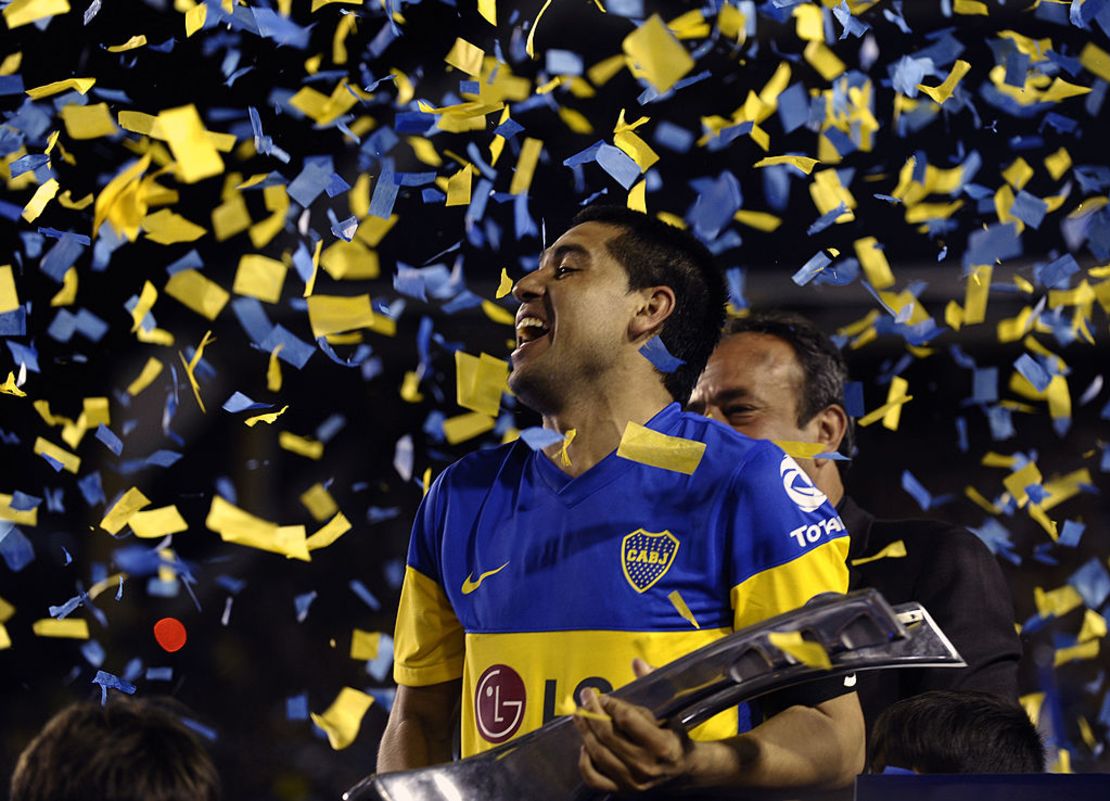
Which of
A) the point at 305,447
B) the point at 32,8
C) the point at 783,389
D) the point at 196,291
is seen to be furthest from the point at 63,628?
the point at 783,389

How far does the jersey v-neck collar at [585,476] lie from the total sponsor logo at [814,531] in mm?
272

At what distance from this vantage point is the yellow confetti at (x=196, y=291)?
2.75 metres

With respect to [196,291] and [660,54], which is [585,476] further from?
[196,291]

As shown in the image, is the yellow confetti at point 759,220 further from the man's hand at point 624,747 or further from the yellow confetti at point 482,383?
the man's hand at point 624,747

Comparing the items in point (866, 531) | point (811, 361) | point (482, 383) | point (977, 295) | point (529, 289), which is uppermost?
point (529, 289)

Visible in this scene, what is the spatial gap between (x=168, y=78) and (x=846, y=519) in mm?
1987

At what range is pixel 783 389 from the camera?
Answer: 112 inches

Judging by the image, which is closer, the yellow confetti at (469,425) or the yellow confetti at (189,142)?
the yellow confetti at (469,425)

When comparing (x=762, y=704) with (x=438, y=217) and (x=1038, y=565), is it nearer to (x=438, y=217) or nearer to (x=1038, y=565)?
(x=438, y=217)

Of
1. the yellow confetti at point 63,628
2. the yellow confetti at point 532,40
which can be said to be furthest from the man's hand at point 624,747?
the yellow confetti at point 63,628

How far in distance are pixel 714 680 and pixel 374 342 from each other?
2795 millimetres

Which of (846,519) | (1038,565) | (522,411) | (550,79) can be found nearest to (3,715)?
(522,411)

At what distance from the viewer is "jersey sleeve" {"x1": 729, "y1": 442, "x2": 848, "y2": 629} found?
1.71m

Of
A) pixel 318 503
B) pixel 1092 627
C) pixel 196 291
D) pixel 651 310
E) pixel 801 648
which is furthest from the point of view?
pixel 1092 627
